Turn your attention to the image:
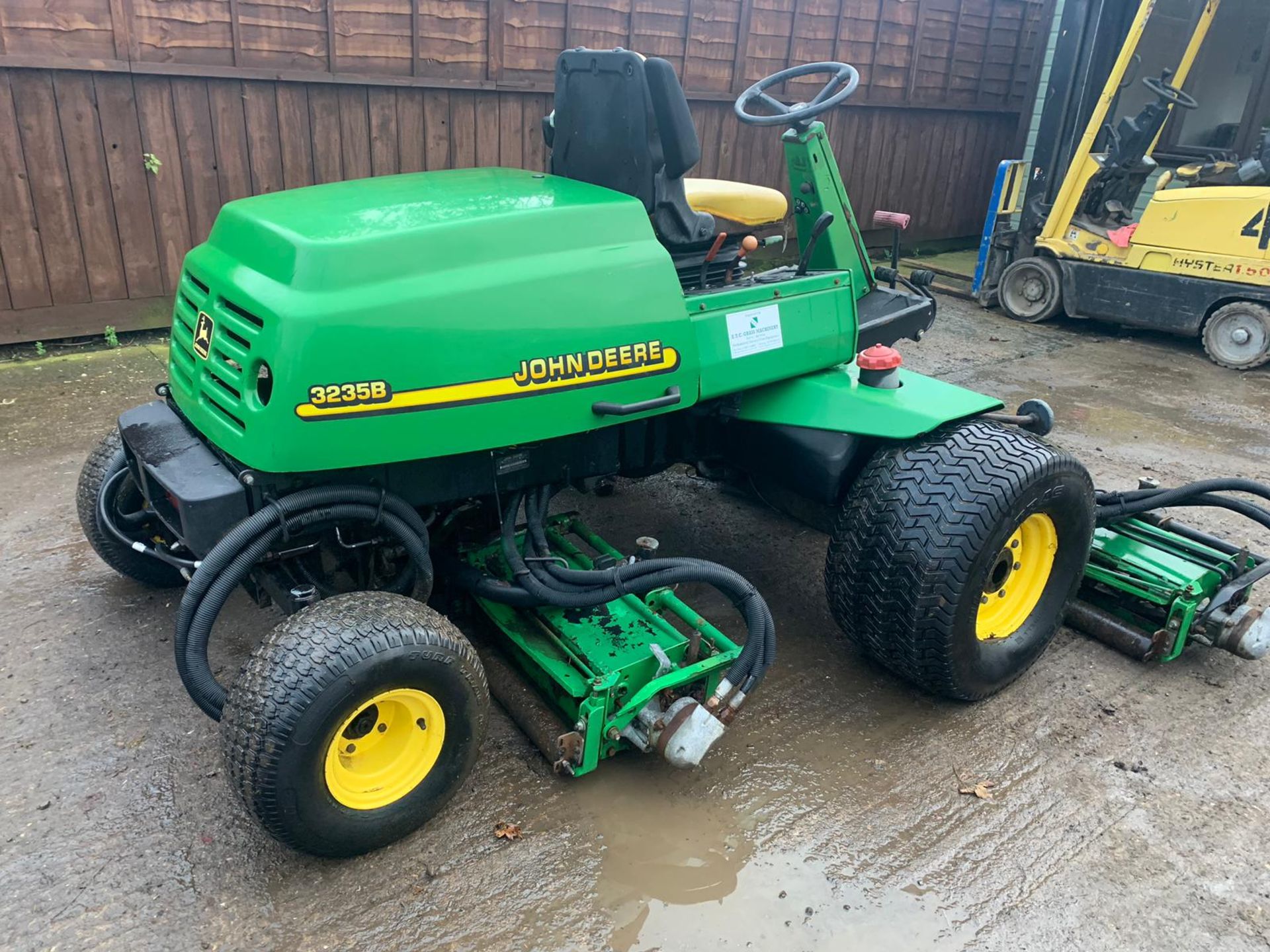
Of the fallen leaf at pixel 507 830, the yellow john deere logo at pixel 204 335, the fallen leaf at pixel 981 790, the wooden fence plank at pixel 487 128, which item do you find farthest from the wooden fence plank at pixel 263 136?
the fallen leaf at pixel 981 790

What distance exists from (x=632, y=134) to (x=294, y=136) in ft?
13.1

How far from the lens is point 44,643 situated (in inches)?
120

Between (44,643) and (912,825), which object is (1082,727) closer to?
(912,825)

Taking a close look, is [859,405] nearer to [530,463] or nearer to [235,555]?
[530,463]

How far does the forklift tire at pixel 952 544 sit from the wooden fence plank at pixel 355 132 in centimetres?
465

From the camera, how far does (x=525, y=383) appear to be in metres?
2.43

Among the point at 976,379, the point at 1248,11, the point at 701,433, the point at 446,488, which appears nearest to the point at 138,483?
the point at 446,488

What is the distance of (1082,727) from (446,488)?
2.03 meters

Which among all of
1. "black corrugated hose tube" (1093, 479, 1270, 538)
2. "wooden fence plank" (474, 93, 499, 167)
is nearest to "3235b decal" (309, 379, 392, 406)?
"black corrugated hose tube" (1093, 479, 1270, 538)

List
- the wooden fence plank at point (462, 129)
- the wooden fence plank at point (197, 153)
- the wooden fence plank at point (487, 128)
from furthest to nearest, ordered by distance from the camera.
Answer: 1. the wooden fence plank at point (487, 128)
2. the wooden fence plank at point (462, 129)
3. the wooden fence plank at point (197, 153)

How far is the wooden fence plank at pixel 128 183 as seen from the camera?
5.46 metres

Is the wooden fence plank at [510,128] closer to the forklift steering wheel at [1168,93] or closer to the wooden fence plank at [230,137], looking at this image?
the wooden fence plank at [230,137]

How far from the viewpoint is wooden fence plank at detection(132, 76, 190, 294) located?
5562mm

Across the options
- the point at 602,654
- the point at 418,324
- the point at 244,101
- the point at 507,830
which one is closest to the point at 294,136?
the point at 244,101
